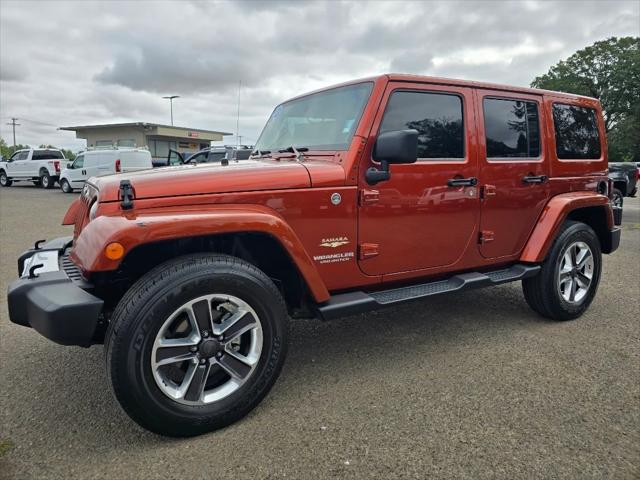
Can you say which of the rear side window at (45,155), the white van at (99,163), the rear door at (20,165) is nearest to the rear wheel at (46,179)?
the rear side window at (45,155)

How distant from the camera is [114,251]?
7.14ft

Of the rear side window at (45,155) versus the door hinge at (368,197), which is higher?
the rear side window at (45,155)

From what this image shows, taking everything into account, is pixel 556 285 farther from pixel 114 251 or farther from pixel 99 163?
pixel 99 163

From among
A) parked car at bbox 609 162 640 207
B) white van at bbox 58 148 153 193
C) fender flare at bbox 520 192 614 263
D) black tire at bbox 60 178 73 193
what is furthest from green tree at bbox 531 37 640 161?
fender flare at bbox 520 192 614 263

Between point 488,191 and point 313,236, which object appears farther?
point 488,191

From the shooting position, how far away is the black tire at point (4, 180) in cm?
2431

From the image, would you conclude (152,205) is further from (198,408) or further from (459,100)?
(459,100)

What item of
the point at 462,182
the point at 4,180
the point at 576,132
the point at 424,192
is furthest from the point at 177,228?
the point at 4,180

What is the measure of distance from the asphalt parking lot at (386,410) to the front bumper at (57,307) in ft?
2.02

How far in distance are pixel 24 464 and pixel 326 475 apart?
1438 mm

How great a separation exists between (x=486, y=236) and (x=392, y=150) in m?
1.30

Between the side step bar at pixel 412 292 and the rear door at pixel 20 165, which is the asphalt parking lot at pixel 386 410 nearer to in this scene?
the side step bar at pixel 412 292

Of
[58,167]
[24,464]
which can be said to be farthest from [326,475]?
[58,167]

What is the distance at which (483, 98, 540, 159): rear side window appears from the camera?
140 inches
